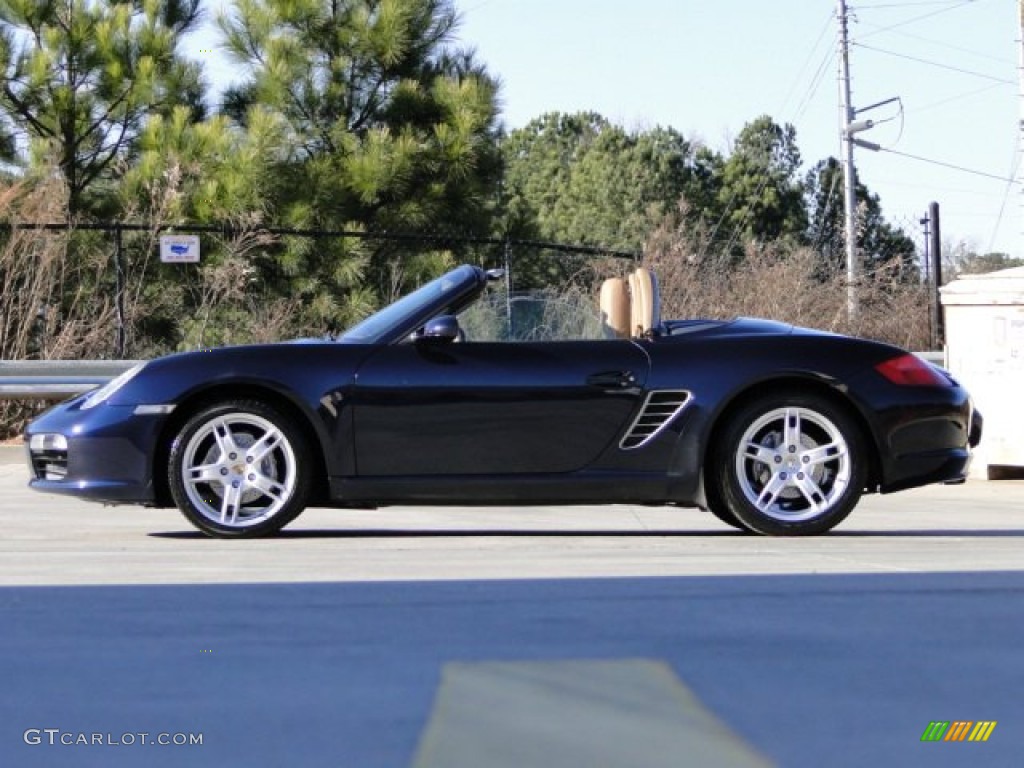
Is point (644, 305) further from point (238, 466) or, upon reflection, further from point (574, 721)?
point (574, 721)

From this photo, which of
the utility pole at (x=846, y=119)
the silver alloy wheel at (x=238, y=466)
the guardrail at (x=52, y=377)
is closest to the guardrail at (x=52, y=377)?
the guardrail at (x=52, y=377)

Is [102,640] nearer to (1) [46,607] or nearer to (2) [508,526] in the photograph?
(1) [46,607]

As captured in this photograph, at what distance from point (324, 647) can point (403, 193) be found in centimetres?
1942

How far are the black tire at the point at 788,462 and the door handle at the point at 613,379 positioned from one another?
45cm

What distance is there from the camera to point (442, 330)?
320 inches

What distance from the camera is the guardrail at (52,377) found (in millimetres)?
15500

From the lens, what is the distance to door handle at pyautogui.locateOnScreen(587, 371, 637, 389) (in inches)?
320

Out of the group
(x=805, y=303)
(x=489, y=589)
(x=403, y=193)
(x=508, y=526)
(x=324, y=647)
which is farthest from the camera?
(x=403, y=193)

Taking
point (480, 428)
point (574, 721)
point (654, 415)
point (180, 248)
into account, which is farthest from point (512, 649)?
point (180, 248)

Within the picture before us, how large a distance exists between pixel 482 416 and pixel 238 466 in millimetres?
1031

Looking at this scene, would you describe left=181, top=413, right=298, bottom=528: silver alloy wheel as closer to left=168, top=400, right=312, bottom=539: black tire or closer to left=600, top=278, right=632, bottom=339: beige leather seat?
left=168, top=400, right=312, bottom=539: black tire

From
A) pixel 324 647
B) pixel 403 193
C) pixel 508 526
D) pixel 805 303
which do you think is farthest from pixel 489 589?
pixel 403 193

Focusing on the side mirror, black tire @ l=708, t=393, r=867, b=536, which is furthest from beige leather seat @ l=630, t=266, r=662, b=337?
the side mirror

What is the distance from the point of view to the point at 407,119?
24.7m
